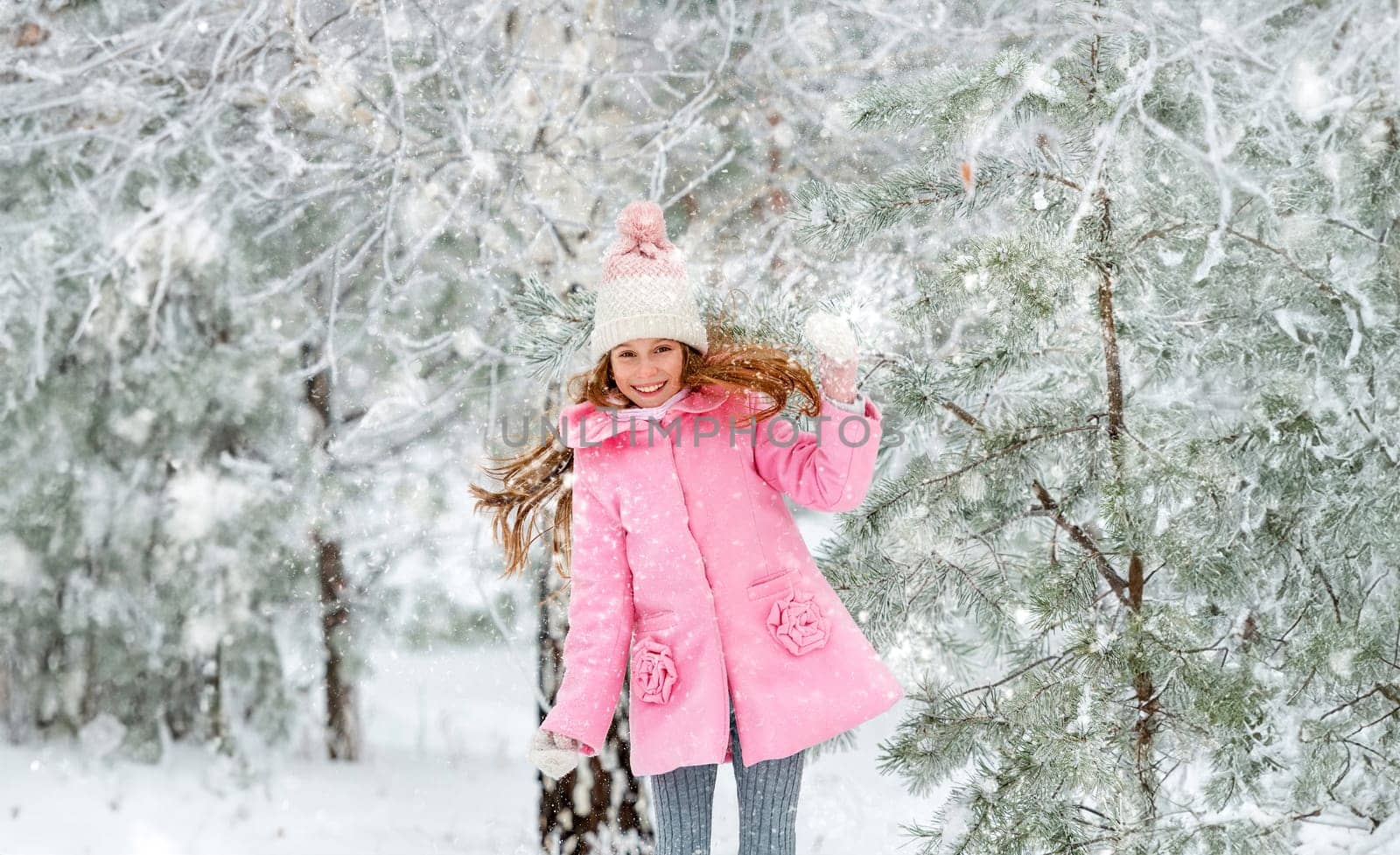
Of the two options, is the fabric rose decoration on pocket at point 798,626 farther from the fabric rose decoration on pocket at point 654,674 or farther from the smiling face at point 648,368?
the smiling face at point 648,368

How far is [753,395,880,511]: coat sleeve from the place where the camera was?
6.78ft

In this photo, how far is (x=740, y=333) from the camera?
2391mm

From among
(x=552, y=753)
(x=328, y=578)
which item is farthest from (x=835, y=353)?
(x=328, y=578)

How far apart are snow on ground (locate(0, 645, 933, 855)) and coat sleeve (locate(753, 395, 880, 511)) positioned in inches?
82.8

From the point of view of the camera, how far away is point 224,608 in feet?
16.6

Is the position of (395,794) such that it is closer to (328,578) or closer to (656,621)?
(328,578)

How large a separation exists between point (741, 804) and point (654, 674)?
384 mm

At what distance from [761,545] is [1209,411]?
1591 millimetres

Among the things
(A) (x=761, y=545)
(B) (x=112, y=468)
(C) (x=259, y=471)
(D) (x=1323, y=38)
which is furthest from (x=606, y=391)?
(B) (x=112, y=468)

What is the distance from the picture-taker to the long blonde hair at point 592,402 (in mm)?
2236

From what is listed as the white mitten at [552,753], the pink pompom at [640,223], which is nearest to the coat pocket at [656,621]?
the white mitten at [552,753]

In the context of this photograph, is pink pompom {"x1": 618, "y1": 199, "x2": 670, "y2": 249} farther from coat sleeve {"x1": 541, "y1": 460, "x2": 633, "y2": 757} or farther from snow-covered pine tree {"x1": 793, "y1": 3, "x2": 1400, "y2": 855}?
coat sleeve {"x1": 541, "y1": 460, "x2": 633, "y2": 757}

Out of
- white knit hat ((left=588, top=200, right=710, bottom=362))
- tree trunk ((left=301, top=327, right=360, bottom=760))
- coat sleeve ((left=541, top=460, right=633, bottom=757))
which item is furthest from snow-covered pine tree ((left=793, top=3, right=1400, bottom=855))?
tree trunk ((left=301, top=327, right=360, bottom=760))

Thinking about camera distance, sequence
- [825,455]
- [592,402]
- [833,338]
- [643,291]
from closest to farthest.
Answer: [833,338]
[825,455]
[643,291]
[592,402]
